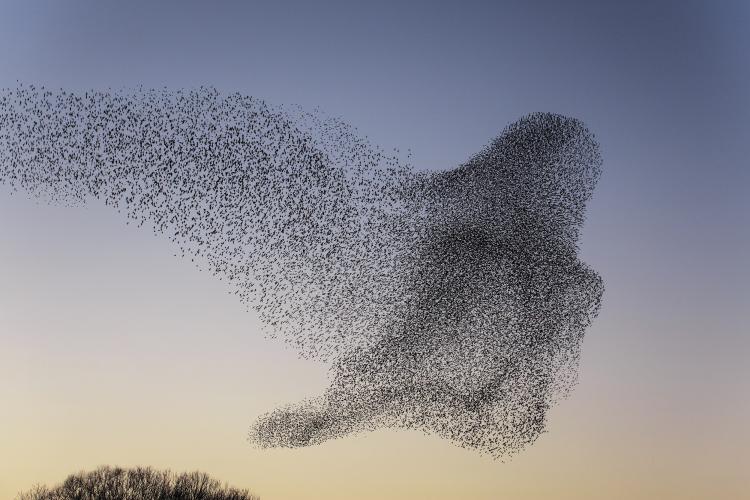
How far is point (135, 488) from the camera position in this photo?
131ft

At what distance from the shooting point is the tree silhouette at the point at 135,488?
38.8 meters

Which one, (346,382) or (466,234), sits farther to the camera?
(466,234)

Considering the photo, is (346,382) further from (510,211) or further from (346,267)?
(510,211)

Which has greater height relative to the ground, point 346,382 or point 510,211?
point 510,211

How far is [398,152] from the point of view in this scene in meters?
28.0

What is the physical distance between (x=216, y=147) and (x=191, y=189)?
5.81 ft

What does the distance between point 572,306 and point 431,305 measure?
479cm

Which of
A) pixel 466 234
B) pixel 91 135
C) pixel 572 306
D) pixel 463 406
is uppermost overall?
pixel 91 135

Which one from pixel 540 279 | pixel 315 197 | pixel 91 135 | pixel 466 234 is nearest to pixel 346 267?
pixel 315 197

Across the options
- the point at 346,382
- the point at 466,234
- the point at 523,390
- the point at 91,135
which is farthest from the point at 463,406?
the point at 91,135

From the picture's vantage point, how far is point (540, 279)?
29250 mm

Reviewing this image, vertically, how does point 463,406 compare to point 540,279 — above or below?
below

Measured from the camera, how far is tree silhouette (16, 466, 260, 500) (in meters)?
38.8

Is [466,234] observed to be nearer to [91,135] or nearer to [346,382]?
[346,382]
